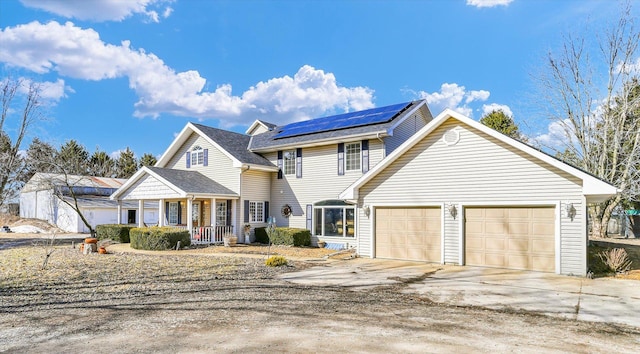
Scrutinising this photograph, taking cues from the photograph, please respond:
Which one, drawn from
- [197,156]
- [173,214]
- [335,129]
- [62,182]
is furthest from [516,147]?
[62,182]

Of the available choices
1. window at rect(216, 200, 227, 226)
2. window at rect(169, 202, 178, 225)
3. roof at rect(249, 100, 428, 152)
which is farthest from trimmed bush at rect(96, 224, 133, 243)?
roof at rect(249, 100, 428, 152)

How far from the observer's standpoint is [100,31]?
20.5 metres

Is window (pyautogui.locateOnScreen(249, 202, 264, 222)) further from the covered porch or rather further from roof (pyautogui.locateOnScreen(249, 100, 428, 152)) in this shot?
roof (pyautogui.locateOnScreen(249, 100, 428, 152))

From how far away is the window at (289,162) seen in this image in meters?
21.1

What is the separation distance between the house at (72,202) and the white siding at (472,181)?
85.1ft

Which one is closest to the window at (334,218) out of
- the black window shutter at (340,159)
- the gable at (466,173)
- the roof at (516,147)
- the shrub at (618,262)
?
the black window shutter at (340,159)

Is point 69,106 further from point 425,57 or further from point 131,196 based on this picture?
point 425,57

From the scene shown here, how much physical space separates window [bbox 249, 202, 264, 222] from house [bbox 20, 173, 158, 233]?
642 inches

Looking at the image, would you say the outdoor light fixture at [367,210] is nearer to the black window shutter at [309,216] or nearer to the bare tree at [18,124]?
the black window shutter at [309,216]

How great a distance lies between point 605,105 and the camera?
23.7 m

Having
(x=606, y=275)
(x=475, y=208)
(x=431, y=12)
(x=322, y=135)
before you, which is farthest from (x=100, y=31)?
(x=606, y=275)

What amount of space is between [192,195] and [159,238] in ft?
8.03

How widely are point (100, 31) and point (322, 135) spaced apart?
511 inches

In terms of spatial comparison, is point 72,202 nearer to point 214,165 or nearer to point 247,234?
point 214,165
